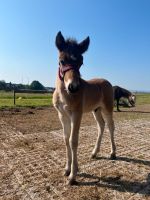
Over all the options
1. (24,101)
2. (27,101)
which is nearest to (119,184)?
(24,101)

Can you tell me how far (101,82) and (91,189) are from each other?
263 cm

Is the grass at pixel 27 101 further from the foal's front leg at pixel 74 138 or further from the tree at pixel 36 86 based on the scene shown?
the tree at pixel 36 86

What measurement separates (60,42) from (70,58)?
352 mm

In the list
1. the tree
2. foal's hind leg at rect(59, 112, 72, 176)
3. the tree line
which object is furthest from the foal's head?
the tree

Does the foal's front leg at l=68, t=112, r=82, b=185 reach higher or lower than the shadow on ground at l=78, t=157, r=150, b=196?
higher

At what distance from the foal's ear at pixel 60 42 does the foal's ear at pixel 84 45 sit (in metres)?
0.28

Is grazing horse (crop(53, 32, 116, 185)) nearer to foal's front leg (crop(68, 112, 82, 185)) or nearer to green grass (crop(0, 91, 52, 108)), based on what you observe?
foal's front leg (crop(68, 112, 82, 185))

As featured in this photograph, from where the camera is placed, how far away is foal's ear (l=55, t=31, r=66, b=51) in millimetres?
3782

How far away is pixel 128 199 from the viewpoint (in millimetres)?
3531

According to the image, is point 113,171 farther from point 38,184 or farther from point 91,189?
point 38,184

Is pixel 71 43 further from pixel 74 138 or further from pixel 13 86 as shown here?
pixel 13 86

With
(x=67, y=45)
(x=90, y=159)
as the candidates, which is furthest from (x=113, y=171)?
(x=67, y=45)

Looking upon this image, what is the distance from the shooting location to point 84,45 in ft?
12.9

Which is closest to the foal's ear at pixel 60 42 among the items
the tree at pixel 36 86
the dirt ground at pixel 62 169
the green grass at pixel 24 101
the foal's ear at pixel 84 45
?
the foal's ear at pixel 84 45
